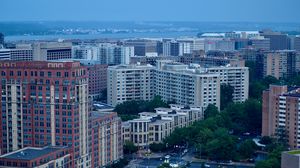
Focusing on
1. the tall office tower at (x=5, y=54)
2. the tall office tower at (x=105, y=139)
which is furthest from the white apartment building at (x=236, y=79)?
the tall office tower at (x=5, y=54)

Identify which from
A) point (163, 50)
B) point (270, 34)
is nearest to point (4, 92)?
point (163, 50)

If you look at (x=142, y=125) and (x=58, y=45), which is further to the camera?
(x=58, y=45)

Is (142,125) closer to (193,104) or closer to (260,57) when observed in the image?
(193,104)

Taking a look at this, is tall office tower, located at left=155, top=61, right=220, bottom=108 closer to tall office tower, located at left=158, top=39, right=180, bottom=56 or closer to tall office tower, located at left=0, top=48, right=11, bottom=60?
tall office tower, located at left=0, top=48, right=11, bottom=60

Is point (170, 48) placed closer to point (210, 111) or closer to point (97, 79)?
point (97, 79)

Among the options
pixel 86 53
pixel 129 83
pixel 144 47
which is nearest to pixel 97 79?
pixel 129 83

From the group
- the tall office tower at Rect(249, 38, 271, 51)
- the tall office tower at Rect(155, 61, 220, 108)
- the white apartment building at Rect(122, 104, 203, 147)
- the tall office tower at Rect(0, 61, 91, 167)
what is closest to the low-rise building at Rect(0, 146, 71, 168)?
the tall office tower at Rect(0, 61, 91, 167)
